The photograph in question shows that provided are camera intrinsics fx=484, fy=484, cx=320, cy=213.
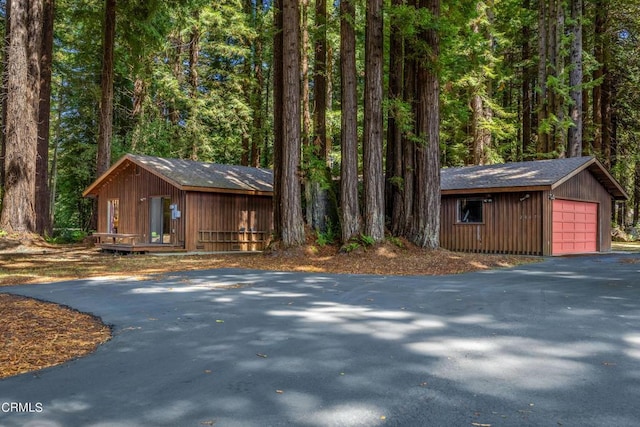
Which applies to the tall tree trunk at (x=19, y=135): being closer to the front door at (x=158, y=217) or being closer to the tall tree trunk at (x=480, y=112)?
the front door at (x=158, y=217)

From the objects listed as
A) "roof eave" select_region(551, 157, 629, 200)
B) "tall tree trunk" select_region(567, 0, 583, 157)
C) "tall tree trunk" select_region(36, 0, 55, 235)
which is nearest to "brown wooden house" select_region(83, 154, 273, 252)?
"tall tree trunk" select_region(36, 0, 55, 235)

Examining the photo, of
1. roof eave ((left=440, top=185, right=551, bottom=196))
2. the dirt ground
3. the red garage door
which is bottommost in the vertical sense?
the dirt ground

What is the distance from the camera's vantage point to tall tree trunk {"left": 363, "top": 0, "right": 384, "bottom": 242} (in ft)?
46.1

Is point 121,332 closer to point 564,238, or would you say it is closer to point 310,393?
point 310,393

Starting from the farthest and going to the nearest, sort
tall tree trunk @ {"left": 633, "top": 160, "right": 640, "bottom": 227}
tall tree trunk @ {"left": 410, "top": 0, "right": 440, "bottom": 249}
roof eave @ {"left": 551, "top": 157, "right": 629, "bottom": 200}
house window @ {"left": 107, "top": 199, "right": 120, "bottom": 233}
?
tall tree trunk @ {"left": 633, "top": 160, "right": 640, "bottom": 227} → house window @ {"left": 107, "top": 199, "right": 120, "bottom": 233} → roof eave @ {"left": 551, "top": 157, "right": 629, "bottom": 200} → tall tree trunk @ {"left": 410, "top": 0, "right": 440, "bottom": 249}

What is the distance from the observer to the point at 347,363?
159 inches

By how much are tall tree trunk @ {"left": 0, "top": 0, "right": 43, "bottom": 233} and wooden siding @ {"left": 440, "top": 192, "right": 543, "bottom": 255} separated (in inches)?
596

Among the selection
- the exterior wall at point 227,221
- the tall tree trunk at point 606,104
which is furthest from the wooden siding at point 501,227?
the tall tree trunk at point 606,104

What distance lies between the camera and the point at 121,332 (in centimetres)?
521

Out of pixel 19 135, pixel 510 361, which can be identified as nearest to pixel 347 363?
pixel 510 361

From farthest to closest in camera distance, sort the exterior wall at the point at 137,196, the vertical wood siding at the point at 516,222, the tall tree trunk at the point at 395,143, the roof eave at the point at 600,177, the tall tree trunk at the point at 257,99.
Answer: the tall tree trunk at the point at 257,99, the exterior wall at the point at 137,196, the roof eave at the point at 600,177, the vertical wood siding at the point at 516,222, the tall tree trunk at the point at 395,143

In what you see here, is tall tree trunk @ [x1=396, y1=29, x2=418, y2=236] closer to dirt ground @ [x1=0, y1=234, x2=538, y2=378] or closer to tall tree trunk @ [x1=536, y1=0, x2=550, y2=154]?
dirt ground @ [x1=0, y1=234, x2=538, y2=378]

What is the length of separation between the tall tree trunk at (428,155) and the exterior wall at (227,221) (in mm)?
5904
